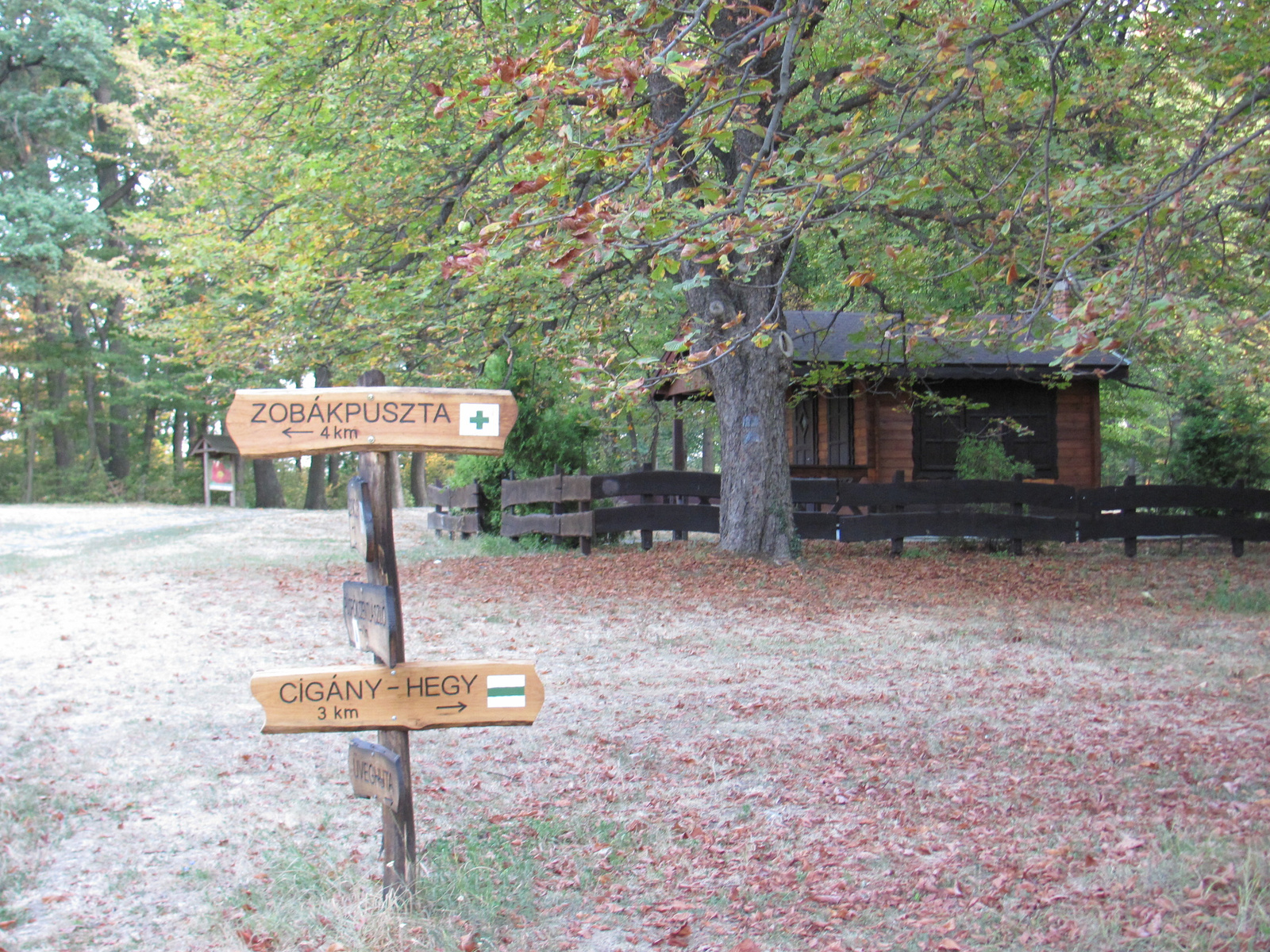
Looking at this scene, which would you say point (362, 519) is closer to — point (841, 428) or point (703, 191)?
point (703, 191)

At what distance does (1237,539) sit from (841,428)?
277 inches

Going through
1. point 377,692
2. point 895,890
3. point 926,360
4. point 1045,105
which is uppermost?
point 1045,105

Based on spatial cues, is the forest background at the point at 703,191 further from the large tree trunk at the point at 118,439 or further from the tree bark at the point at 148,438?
the tree bark at the point at 148,438

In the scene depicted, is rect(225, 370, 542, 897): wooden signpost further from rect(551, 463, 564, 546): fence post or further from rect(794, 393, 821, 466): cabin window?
rect(794, 393, 821, 466): cabin window

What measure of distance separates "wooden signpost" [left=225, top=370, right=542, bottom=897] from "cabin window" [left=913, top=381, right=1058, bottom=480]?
16.6 metres

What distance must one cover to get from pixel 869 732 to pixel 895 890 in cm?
210

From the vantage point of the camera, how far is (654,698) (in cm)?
696

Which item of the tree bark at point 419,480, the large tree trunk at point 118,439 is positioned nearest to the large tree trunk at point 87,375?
the large tree trunk at point 118,439

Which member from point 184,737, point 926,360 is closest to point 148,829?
point 184,737

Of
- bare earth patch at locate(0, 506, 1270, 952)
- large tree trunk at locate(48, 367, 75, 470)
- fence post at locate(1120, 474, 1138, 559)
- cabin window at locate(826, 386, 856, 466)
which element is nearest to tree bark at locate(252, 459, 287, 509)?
large tree trunk at locate(48, 367, 75, 470)

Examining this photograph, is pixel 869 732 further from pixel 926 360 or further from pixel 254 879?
pixel 926 360

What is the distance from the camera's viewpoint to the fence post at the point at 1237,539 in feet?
51.9

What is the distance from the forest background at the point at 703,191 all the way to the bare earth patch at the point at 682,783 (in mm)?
2305

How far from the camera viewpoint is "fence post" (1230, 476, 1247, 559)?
51.9 ft
